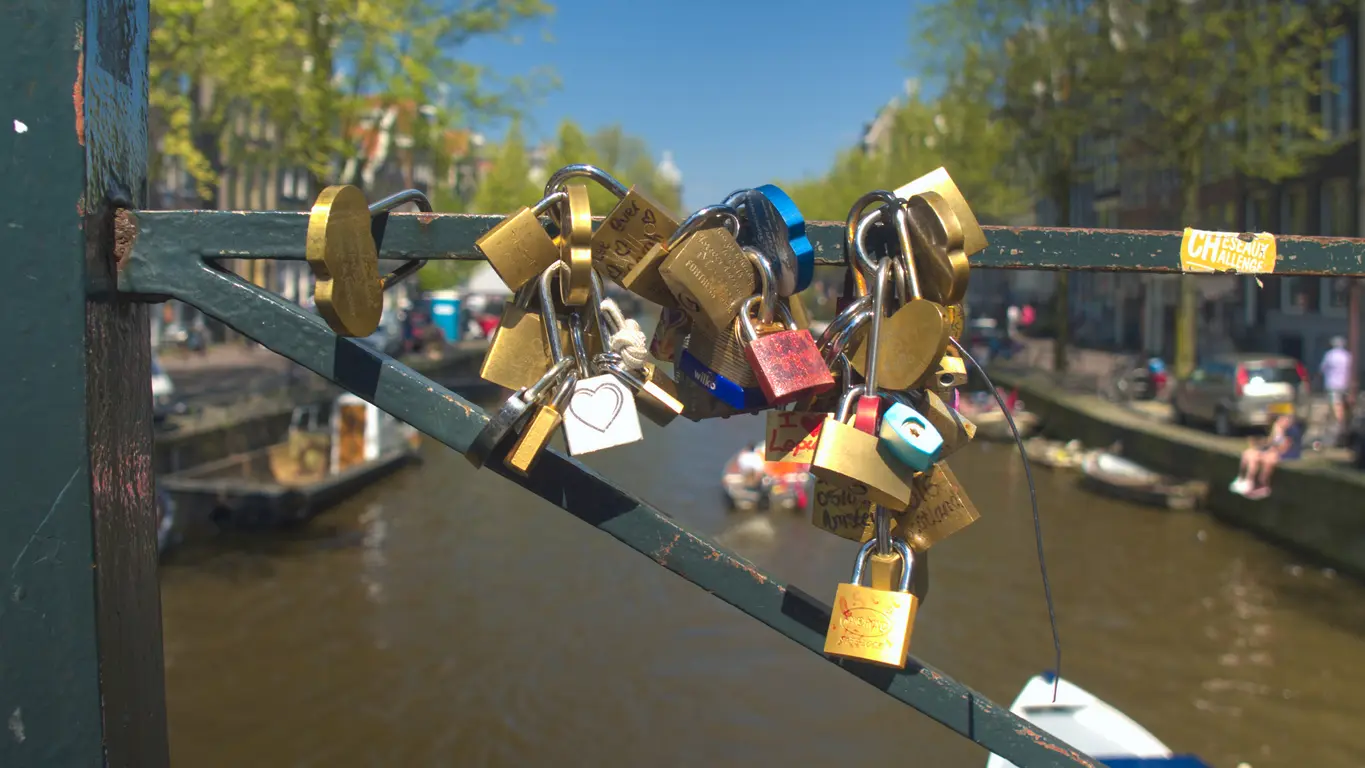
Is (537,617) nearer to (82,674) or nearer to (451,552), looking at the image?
(451,552)

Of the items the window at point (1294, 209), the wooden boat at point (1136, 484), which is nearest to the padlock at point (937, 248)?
the wooden boat at point (1136, 484)

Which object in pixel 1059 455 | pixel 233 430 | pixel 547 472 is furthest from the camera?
pixel 1059 455

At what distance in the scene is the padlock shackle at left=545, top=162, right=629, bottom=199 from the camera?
50.0 inches

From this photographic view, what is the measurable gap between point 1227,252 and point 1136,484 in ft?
52.9

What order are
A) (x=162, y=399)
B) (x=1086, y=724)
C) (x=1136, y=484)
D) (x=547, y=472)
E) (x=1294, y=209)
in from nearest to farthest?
(x=547, y=472)
(x=1086, y=724)
(x=1136, y=484)
(x=162, y=399)
(x=1294, y=209)

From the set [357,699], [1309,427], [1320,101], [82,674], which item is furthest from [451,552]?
[1320,101]

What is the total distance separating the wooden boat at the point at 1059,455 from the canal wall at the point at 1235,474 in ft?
0.90

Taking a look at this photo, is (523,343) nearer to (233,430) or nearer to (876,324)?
(876,324)

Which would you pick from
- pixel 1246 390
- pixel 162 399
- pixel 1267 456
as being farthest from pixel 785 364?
pixel 1246 390

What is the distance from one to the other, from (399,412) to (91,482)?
0.97 ft

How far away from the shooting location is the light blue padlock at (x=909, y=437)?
3.65 feet

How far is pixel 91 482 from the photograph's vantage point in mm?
1104

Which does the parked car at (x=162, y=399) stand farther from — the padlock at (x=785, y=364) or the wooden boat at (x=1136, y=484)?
the padlock at (x=785, y=364)

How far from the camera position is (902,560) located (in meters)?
1.22
